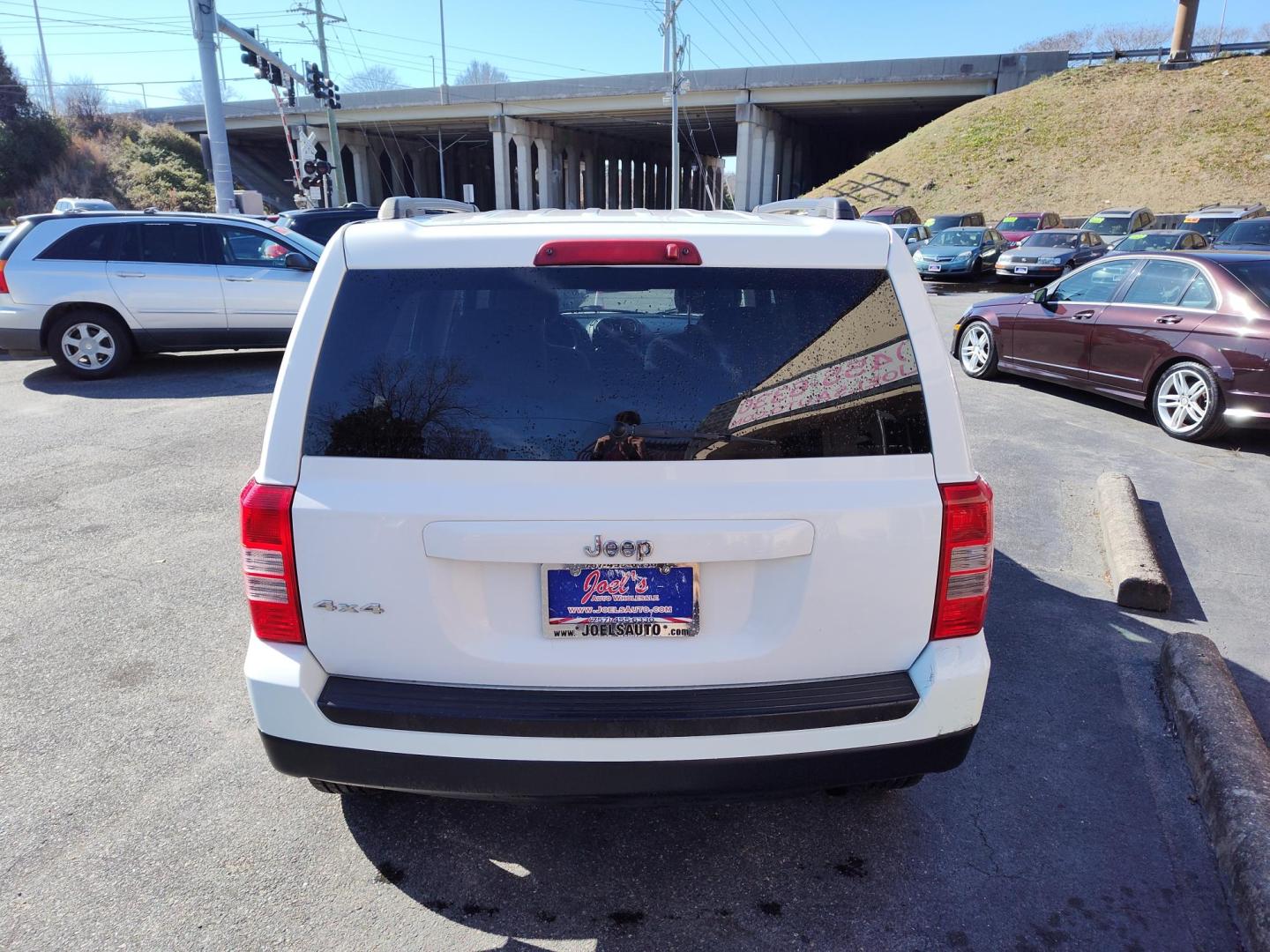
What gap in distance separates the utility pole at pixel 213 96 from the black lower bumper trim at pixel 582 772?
19.1 metres

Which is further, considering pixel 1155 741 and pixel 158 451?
pixel 158 451

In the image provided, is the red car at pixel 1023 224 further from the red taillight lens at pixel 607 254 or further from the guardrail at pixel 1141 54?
the red taillight lens at pixel 607 254

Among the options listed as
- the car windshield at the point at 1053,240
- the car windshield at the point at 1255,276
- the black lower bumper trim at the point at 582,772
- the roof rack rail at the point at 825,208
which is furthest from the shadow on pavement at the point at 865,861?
the car windshield at the point at 1053,240

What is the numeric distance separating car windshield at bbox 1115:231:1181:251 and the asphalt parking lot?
19.3 meters

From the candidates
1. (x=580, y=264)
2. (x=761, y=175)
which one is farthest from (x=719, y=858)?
(x=761, y=175)

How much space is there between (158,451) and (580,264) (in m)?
6.36

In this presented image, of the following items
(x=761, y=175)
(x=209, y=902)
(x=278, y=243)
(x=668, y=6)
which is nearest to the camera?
(x=209, y=902)

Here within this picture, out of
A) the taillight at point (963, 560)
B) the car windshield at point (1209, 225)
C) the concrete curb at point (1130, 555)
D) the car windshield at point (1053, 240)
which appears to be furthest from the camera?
the car windshield at point (1209, 225)

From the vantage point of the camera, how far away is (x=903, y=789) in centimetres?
315

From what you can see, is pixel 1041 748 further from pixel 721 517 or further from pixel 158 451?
pixel 158 451

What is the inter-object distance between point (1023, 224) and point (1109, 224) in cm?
319

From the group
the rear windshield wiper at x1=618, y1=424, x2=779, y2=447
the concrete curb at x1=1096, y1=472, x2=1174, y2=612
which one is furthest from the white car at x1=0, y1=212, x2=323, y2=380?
the rear windshield wiper at x1=618, y1=424, x2=779, y2=447

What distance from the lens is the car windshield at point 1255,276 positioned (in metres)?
7.69

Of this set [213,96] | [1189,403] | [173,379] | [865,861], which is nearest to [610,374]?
[865,861]
